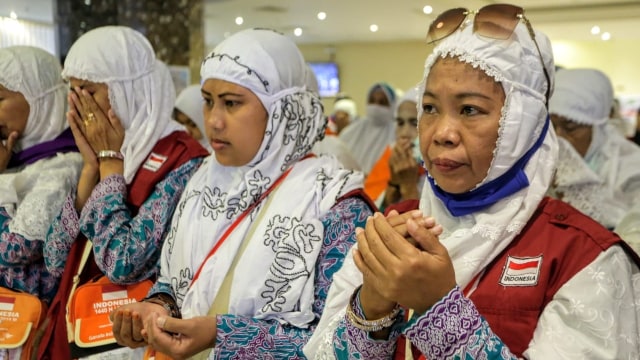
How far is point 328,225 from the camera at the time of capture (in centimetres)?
178

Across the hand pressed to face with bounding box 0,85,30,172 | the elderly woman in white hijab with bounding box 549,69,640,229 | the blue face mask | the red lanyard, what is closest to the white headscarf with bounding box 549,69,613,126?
the elderly woman in white hijab with bounding box 549,69,640,229

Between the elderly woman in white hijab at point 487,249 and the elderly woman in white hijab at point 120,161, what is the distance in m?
0.81

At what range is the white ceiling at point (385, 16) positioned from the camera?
788cm

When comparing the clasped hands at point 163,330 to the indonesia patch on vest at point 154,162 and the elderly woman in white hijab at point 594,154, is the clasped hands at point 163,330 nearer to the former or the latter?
the indonesia patch on vest at point 154,162

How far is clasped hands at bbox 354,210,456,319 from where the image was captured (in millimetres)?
1092

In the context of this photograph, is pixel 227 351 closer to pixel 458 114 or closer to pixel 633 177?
pixel 458 114

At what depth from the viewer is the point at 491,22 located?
1.36 metres

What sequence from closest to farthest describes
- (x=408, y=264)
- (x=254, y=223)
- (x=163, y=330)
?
1. (x=408, y=264)
2. (x=163, y=330)
3. (x=254, y=223)

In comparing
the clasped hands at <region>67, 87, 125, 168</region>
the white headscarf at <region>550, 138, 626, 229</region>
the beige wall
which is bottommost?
the beige wall

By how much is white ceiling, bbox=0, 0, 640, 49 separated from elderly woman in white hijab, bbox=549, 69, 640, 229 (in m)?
3.55

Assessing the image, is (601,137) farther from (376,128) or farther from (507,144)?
(376,128)

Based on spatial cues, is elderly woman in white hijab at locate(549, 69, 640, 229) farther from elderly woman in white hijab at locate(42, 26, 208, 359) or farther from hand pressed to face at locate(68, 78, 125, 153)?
hand pressed to face at locate(68, 78, 125, 153)

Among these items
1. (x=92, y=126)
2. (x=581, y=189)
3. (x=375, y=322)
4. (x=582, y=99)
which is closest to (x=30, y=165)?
(x=92, y=126)

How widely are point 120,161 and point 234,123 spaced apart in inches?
20.7
